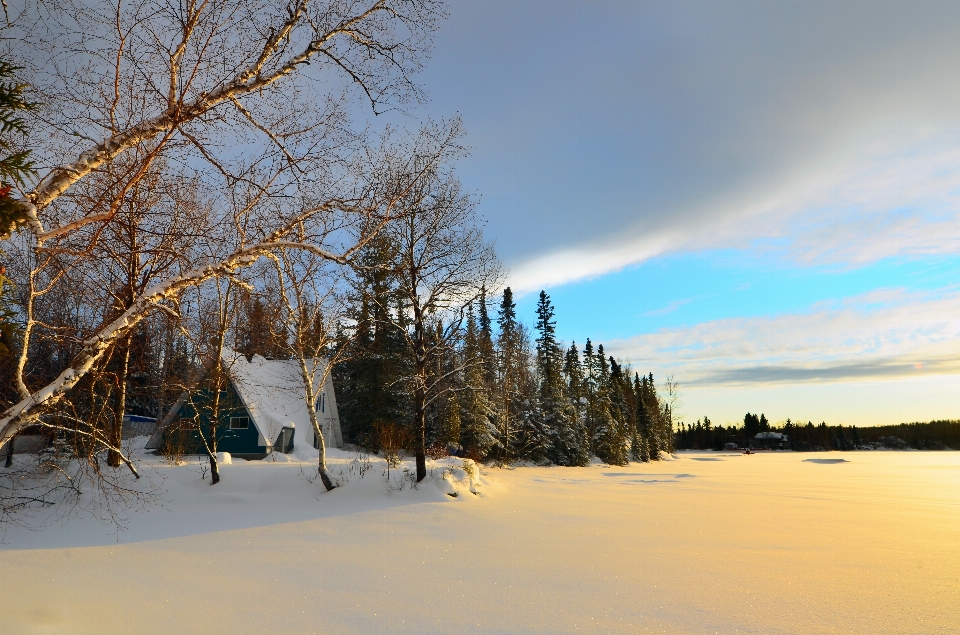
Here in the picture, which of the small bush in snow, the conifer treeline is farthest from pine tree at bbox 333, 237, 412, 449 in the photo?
the small bush in snow

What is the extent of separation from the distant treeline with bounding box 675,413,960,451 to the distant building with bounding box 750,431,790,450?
1.07 meters

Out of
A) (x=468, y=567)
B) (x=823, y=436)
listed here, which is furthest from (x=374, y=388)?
(x=823, y=436)

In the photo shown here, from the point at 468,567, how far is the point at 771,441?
10683cm

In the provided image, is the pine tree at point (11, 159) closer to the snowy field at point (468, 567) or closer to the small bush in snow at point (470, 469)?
the snowy field at point (468, 567)

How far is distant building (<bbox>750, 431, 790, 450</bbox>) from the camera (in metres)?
96.1

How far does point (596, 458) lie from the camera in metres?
39.3

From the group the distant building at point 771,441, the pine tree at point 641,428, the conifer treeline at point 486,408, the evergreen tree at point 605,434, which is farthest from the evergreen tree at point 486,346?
the distant building at point 771,441

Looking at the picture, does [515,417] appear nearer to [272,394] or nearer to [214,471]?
[272,394]

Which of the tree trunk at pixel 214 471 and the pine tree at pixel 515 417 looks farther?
the pine tree at pixel 515 417

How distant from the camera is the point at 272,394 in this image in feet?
87.4

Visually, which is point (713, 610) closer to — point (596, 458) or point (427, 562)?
point (427, 562)

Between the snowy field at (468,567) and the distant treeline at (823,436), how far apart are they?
9360 centimetres

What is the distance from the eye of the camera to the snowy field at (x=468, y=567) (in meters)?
5.39

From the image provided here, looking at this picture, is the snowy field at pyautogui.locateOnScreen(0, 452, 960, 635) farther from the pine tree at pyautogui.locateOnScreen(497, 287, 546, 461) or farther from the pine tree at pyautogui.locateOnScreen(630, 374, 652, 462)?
the pine tree at pyautogui.locateOnScreen(630, 374, 652, 462)
